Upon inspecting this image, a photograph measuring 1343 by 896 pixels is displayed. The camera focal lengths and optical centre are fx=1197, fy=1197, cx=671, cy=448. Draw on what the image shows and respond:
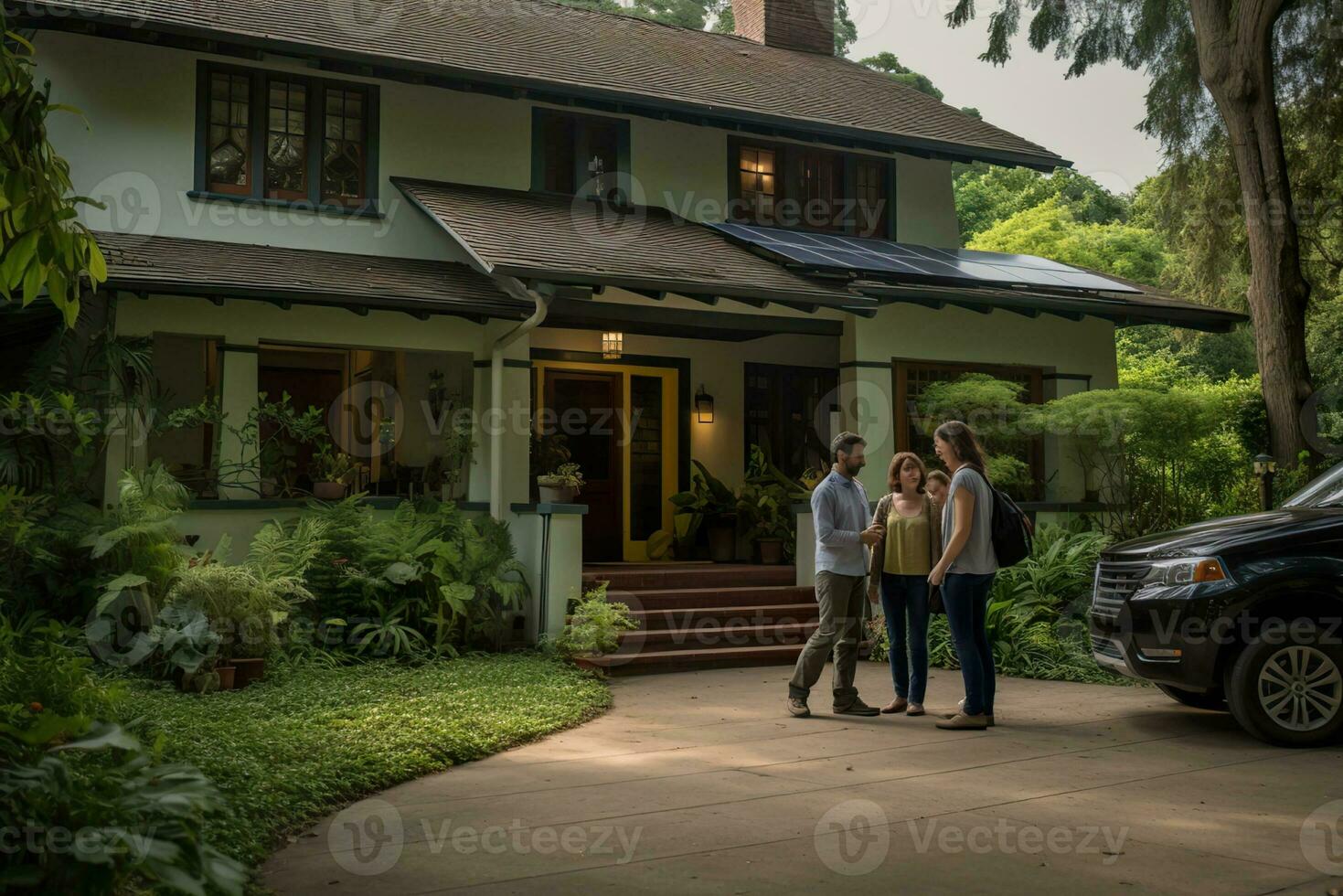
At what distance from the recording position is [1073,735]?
7.77 metres

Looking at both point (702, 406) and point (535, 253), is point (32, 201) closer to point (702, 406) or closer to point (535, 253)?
Answer: point (535, 253)

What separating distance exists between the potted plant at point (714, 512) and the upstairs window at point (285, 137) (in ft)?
17.0

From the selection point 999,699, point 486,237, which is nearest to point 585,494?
point 486,237

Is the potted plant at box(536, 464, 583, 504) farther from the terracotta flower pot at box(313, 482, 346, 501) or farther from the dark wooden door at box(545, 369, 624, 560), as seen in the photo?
the dark wooden door at box(545, 369, 624, 560)

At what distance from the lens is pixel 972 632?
7836 mm

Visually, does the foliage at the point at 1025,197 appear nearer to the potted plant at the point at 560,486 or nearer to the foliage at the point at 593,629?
the potted plant at the point at 560,486

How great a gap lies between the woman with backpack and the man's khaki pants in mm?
628

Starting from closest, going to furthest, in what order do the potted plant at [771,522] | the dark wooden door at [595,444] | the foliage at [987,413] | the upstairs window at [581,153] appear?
the foliage at [987,413] < the potted plant at [771,522] < the upstairs window at [581,153] < the dark wooden door at [595,444]

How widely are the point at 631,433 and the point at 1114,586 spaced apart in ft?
27.3

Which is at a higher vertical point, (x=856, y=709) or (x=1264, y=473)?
(x=1264, y=473)

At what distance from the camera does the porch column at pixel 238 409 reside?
11.8m

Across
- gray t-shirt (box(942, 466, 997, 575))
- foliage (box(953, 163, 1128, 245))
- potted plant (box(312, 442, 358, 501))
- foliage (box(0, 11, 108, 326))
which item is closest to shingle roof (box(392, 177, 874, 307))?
potted plant (box(312, 442, 358, 501))

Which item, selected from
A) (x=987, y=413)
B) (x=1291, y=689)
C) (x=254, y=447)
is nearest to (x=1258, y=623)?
(x=1291, y=689)

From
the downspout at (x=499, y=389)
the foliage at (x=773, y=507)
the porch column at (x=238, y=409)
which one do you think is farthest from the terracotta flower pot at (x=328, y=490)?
the foliage at (x=773, y=507)
